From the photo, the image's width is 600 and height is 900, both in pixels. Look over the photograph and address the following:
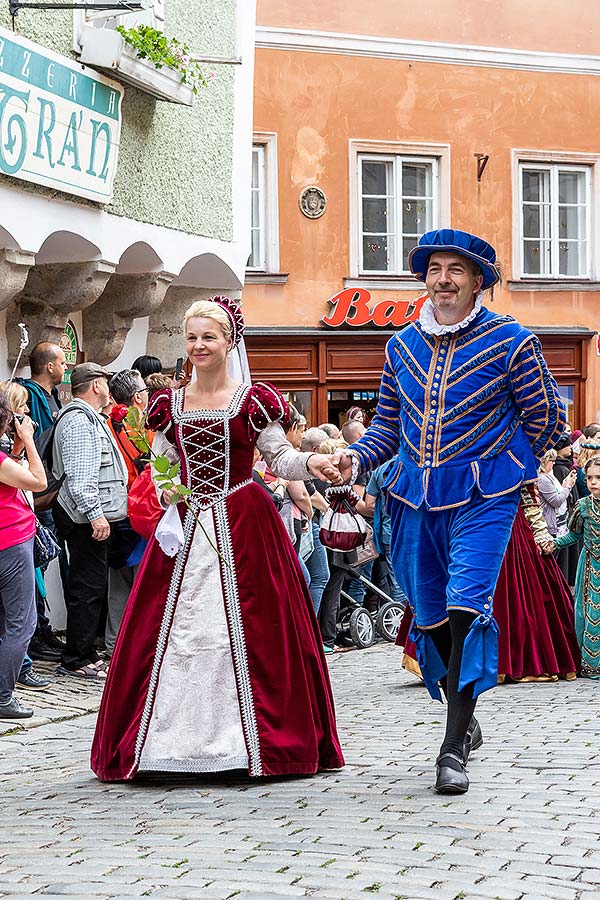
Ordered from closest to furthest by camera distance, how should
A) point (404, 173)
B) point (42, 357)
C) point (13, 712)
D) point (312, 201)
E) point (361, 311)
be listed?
point (13, 712)
point (42, 357)
point (312, 201)
point (361, 311)
point (404, 173)

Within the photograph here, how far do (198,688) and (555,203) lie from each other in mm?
16950

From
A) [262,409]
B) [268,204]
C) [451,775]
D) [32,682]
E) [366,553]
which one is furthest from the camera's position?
[268,204]

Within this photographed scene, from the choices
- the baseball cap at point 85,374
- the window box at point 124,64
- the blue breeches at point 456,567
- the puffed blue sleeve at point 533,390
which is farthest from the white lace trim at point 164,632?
the window box at point 124,64

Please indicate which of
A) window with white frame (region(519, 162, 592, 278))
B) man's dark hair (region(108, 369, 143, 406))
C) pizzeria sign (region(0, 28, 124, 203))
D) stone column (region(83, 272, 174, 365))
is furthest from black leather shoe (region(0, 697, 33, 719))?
window with white frame (region(519, 162, 592, 278))

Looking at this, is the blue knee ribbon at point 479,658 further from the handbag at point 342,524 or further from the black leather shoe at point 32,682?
the handbag at point 342,524

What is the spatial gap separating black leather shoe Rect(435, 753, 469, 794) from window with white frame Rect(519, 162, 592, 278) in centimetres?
1679

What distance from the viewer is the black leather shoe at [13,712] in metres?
7.59

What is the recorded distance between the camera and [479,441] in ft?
18.5

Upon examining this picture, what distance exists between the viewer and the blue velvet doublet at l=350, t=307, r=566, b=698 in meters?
5.48

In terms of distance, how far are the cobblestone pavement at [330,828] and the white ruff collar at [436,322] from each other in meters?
1.68

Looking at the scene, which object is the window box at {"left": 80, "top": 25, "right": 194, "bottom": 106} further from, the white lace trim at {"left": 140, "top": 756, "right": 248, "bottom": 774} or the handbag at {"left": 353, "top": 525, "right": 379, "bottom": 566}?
the white lace trim at {"left": 140, "top": 756, "right": 248, "bottom": 774}

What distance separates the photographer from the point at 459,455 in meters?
5.60

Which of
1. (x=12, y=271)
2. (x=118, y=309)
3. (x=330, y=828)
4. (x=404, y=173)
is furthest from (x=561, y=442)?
(x=404, y=173)

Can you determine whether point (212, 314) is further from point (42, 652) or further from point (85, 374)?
point (42, 652)
